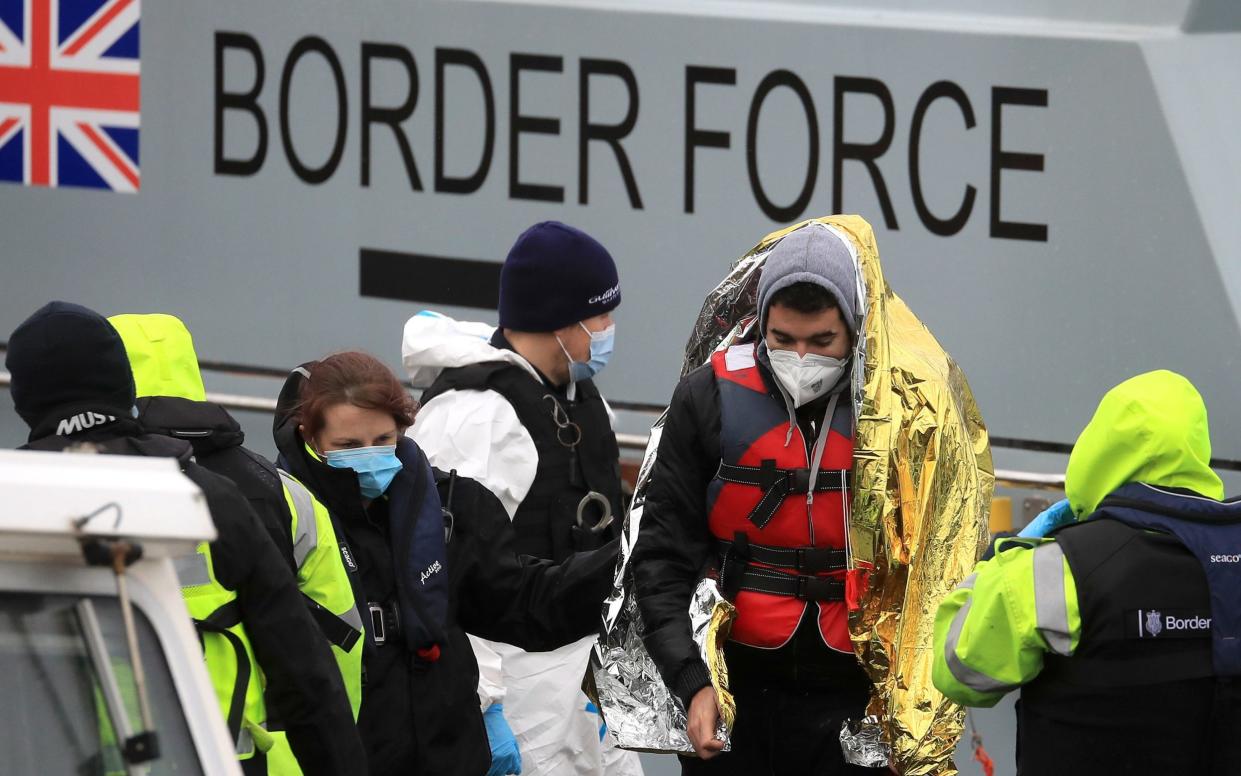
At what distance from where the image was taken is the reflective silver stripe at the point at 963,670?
327 cm

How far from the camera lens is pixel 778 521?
138 inches

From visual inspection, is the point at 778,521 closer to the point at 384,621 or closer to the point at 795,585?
the point at 795,585

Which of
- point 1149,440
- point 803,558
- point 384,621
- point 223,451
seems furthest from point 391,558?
point 1149,440

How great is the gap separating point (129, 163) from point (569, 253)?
178cm

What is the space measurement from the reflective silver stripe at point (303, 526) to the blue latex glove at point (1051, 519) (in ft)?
4.30

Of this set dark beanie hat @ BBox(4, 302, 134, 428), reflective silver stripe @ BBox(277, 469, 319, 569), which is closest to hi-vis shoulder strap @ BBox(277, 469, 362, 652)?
reflective silver stripe @ BBox(277, 469, 319, 569)

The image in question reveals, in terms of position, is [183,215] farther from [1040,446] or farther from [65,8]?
[1040,446]

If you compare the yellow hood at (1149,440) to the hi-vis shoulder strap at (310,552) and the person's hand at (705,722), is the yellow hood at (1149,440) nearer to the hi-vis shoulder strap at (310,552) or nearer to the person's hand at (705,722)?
the person's hand at (705,722)

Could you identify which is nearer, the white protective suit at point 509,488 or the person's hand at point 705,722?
the person's hand at point 705,722

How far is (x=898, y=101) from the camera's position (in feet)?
15.8

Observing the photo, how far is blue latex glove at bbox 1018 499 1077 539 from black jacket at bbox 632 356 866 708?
43cm

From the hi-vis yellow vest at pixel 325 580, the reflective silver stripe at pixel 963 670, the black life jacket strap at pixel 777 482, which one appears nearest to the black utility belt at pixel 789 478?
the black life jacket strap at pixel 777 482

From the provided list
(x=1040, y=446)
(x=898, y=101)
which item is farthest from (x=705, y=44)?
(x=1040, y=446)

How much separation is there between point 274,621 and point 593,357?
167 centimetres
